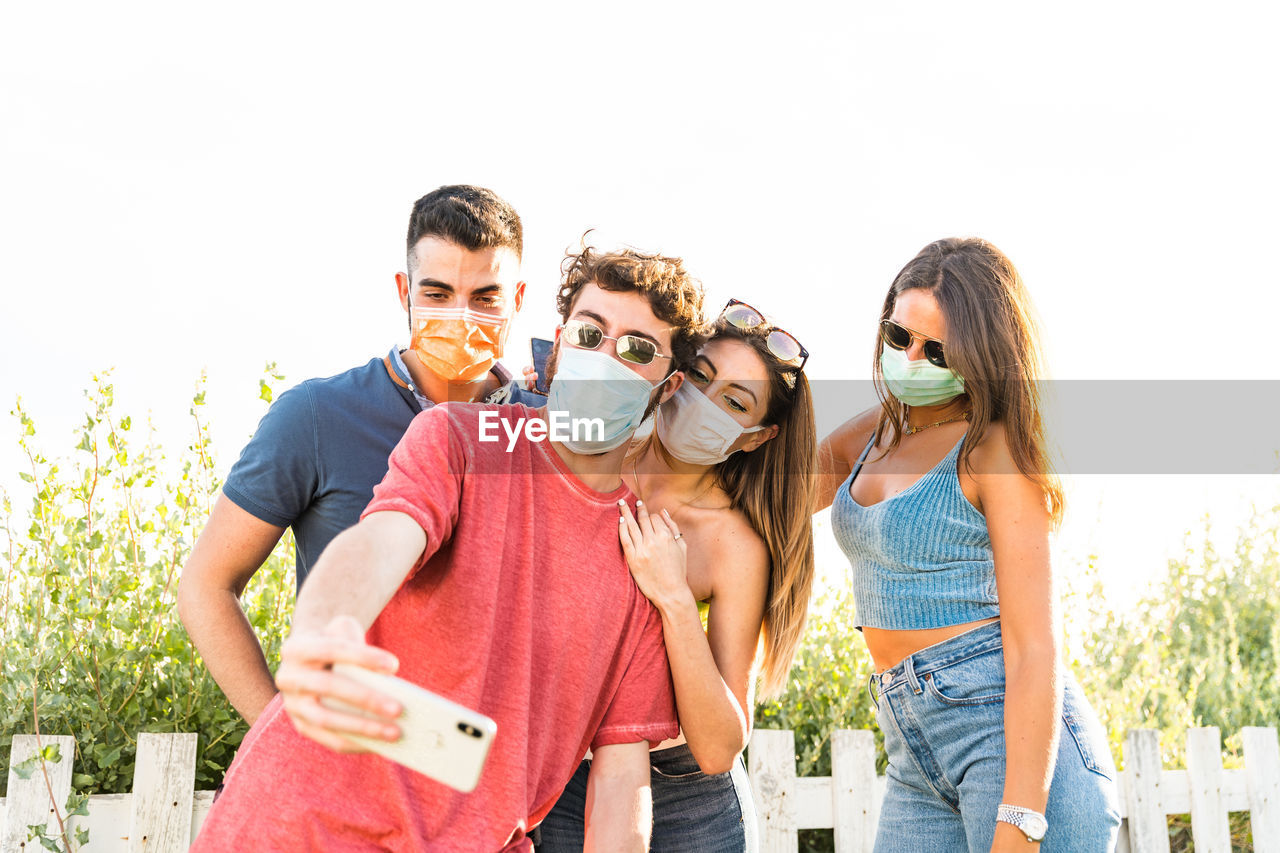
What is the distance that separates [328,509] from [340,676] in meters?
1.35

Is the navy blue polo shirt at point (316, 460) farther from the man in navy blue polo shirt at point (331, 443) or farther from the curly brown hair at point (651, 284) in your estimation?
the curly brown hair at point (651, 284)

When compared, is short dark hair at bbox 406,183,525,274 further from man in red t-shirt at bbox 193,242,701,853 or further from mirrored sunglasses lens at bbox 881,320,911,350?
mirrored sunglasses lens at bbox 881,320,911,350

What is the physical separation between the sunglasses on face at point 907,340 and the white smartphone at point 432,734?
1.94m

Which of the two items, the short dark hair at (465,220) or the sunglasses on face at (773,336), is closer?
the short dark hair at (465,220)

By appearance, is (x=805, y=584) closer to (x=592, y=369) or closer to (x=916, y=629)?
(x=916, y=629)

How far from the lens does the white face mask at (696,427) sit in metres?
2.92

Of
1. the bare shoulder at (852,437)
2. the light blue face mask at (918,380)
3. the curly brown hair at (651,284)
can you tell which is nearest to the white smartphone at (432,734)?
the curly brown hair at (651,284)

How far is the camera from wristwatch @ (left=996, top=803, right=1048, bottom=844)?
2449 millimetres

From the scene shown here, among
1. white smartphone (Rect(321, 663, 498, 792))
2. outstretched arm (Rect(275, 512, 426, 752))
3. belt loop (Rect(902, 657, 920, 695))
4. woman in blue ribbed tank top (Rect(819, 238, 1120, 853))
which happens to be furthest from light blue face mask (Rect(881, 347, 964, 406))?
white smartphone (Rect(321, 663, 498, 792))

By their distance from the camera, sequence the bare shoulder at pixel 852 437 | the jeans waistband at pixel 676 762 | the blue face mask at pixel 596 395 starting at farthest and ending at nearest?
the bare shoulder at pixel 852 437 < the jeans waistband at pixel 676 762 < the blue face mask at pixel 596 395

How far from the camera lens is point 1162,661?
26.6 ft

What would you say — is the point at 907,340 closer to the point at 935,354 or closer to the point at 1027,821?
the point at 935,354

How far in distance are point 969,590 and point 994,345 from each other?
67 cm

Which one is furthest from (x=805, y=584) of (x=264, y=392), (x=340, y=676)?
(x=264, y=392)
